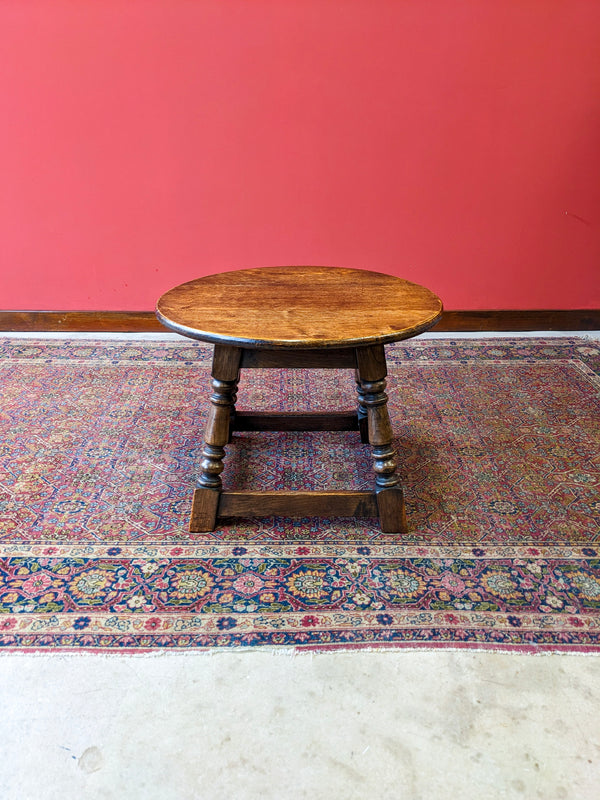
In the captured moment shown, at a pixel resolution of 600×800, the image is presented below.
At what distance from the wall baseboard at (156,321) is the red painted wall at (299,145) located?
0.19 ft

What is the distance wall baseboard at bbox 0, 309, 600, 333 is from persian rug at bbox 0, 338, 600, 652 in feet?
1.60

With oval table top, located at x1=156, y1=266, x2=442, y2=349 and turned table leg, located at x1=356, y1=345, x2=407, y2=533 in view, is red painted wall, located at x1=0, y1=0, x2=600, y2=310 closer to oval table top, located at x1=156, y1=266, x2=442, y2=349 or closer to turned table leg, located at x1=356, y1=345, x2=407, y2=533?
oval table top, located at x1=156, y1=266, x2=442, y2=349

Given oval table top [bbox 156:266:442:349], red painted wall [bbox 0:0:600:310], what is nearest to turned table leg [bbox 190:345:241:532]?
oval table top [bbox 156:266:442:349]

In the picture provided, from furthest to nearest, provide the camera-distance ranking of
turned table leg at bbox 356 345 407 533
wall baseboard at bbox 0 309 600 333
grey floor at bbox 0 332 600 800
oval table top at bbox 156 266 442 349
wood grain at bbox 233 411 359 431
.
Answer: wall baseboard at bbox 0 309 600 333 < wood grain at bbox 233 411 359 431 < turned table leg at bbox 356 345 407 533 < oval table top at bbox 156 266 442 349 < grey floor at bbox 0 332 600 800

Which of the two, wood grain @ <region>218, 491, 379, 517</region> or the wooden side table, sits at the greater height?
the wooden side table

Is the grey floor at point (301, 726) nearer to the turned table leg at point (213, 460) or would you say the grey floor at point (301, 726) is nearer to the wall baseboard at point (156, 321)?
the turned table leg at point (213, 460)

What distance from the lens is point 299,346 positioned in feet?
5.63

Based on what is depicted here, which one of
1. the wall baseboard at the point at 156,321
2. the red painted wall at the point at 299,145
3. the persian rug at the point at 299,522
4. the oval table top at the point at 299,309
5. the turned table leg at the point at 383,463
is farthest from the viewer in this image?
the wall baseboard at the point at 156,321

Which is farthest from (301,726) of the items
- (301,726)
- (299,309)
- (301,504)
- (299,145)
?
(299,145)

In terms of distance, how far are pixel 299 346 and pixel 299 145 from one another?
1.98 m

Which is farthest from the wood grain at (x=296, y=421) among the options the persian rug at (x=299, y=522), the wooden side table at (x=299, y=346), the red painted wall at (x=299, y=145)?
the red painted wall at (x=299, y=145)

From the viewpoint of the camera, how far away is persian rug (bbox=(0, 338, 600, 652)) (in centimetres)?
162

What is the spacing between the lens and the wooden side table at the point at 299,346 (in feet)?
5.83

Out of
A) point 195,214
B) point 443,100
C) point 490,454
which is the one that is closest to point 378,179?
point 443,100
